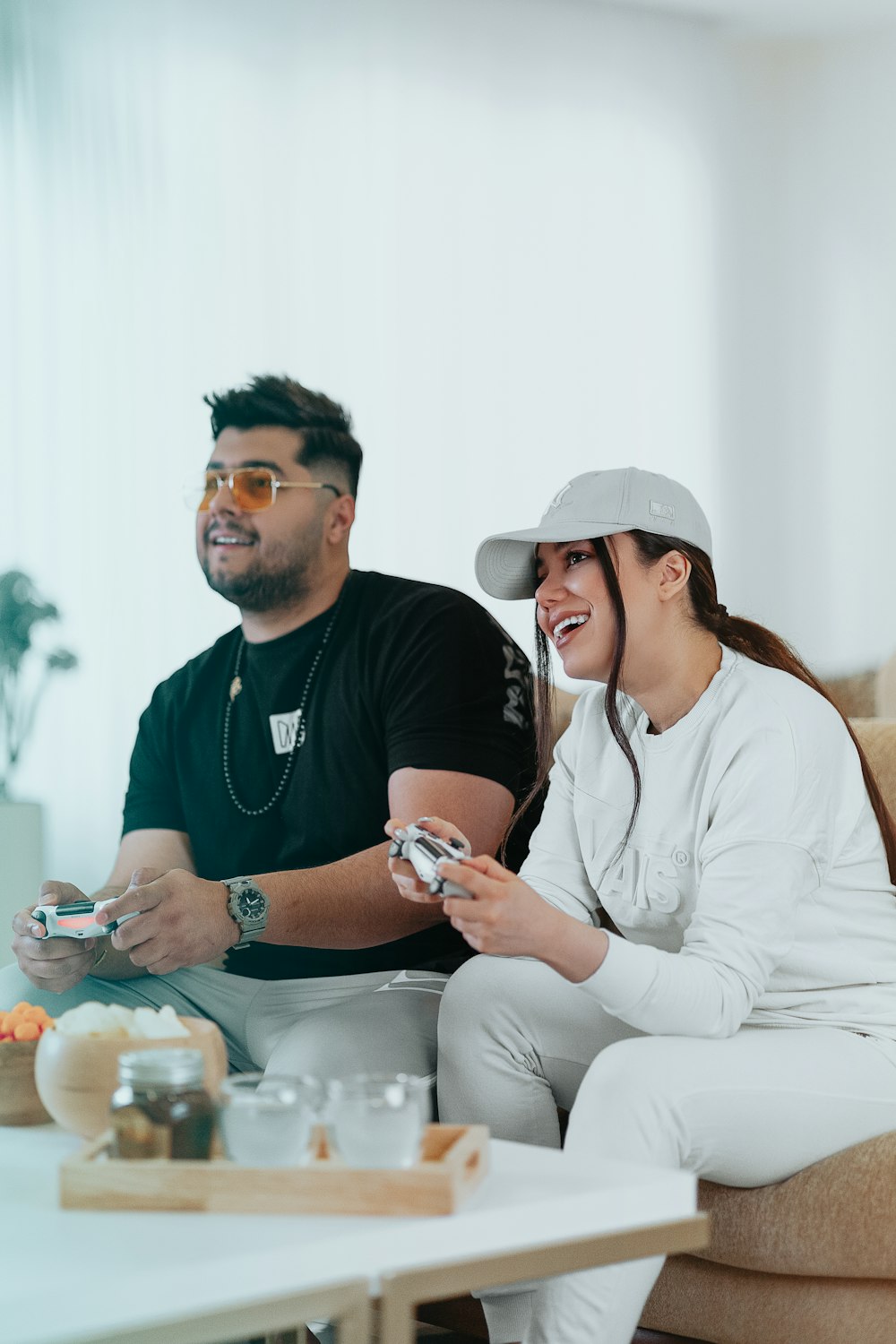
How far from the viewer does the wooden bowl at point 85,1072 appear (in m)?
1.15

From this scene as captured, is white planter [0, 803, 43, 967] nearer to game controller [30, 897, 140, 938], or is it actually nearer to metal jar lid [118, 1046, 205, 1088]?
game controller [30, 897, 140, 938]

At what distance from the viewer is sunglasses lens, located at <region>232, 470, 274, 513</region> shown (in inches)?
89.7

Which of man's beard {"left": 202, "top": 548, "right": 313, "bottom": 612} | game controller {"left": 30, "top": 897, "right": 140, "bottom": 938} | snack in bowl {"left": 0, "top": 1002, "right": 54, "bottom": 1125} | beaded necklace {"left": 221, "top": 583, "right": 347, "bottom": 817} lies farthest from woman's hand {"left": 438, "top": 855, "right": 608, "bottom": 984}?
man's beard {"left": 202, "top": 548, "right": 313, "bottom": 612}

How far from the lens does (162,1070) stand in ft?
3.35

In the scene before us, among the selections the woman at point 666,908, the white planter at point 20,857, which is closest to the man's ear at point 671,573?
the woman at point 666,908

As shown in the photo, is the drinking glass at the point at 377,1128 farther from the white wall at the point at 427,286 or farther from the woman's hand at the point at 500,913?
the white wall at the point at 427,286

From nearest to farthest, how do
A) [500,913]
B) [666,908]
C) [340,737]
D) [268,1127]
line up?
[268,1127] < [500,913] < [666,908] < [340,737]

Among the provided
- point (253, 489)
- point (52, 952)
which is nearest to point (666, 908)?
point (52, 952)

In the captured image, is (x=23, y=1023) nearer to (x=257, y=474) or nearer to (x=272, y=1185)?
(x=272, y=1185)

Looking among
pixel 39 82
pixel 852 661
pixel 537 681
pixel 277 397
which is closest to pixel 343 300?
pixel 277 397

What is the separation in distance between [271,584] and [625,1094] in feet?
3.90

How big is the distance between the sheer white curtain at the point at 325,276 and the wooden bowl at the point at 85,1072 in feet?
3.81

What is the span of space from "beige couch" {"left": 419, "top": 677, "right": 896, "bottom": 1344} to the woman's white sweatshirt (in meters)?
0.17

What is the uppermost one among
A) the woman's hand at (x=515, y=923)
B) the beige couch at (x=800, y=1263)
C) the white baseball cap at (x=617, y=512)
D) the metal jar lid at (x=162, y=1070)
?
the white baseball cap at (x=617, y=512)
